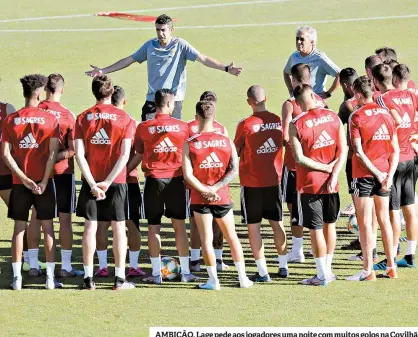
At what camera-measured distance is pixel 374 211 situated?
14.0m

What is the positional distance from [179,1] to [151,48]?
2232cm

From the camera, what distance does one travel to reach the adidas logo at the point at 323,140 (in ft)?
42.0

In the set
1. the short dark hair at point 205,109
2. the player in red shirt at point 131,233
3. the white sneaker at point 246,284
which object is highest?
the short dark hair at point 205,109

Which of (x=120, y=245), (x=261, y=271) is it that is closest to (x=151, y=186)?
(x=120, y=245)

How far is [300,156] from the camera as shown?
12.7 metres

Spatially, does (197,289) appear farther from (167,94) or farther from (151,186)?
(167,94)

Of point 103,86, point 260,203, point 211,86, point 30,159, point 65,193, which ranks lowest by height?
point 260,203

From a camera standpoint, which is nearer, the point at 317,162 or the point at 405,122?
the point at 317,162

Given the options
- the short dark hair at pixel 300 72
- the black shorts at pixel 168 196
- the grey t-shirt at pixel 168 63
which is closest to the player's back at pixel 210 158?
the black shorts at pixel 168 196

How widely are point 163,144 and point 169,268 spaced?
5.36ft

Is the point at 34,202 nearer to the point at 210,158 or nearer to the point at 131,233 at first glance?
the point at 131,233

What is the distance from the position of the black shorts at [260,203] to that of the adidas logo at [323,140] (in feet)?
3.01

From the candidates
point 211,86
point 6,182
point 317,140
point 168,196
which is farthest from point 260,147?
point 211,86

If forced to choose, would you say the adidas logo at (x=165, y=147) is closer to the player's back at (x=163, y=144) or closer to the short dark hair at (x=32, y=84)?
the player's back at (x=163, y=144)
